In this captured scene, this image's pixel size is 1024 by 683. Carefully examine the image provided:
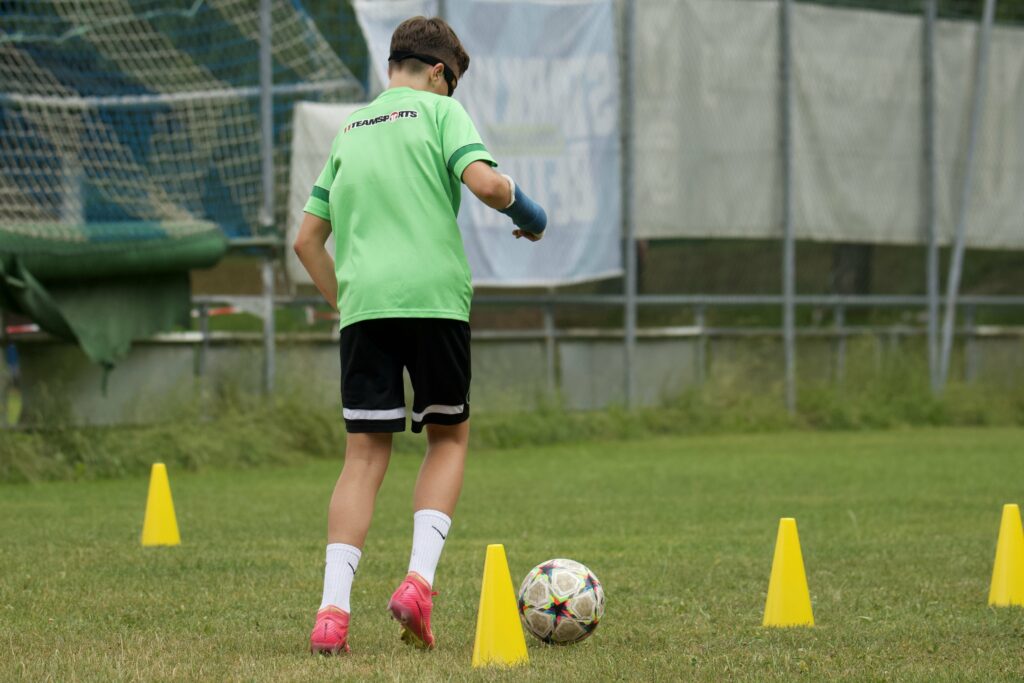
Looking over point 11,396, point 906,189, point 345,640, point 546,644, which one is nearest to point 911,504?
point 546,644

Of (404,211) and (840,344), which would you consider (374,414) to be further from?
(840,344)

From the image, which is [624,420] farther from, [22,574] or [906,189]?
[22,574]

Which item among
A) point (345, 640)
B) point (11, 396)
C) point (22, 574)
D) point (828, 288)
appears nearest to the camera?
point (345, 640)

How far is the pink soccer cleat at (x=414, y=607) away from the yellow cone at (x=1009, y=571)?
2238 mm

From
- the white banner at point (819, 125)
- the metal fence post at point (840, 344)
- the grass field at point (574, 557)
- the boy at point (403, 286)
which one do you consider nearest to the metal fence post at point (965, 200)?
the white banner at point (819, 125)

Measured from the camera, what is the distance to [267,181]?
12266 millimetres

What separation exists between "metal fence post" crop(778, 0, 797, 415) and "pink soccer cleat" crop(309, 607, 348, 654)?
11.2 m

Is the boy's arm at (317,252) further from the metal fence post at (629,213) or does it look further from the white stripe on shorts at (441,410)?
the metal fence post at (629,213)

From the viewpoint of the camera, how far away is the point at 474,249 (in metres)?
13.2

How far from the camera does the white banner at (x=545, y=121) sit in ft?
43.7

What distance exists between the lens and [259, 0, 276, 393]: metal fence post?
40.1ft

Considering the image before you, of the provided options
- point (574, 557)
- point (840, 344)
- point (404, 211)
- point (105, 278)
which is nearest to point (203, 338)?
point (105, 278)

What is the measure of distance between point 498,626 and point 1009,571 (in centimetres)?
218

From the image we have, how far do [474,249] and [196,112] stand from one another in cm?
275
